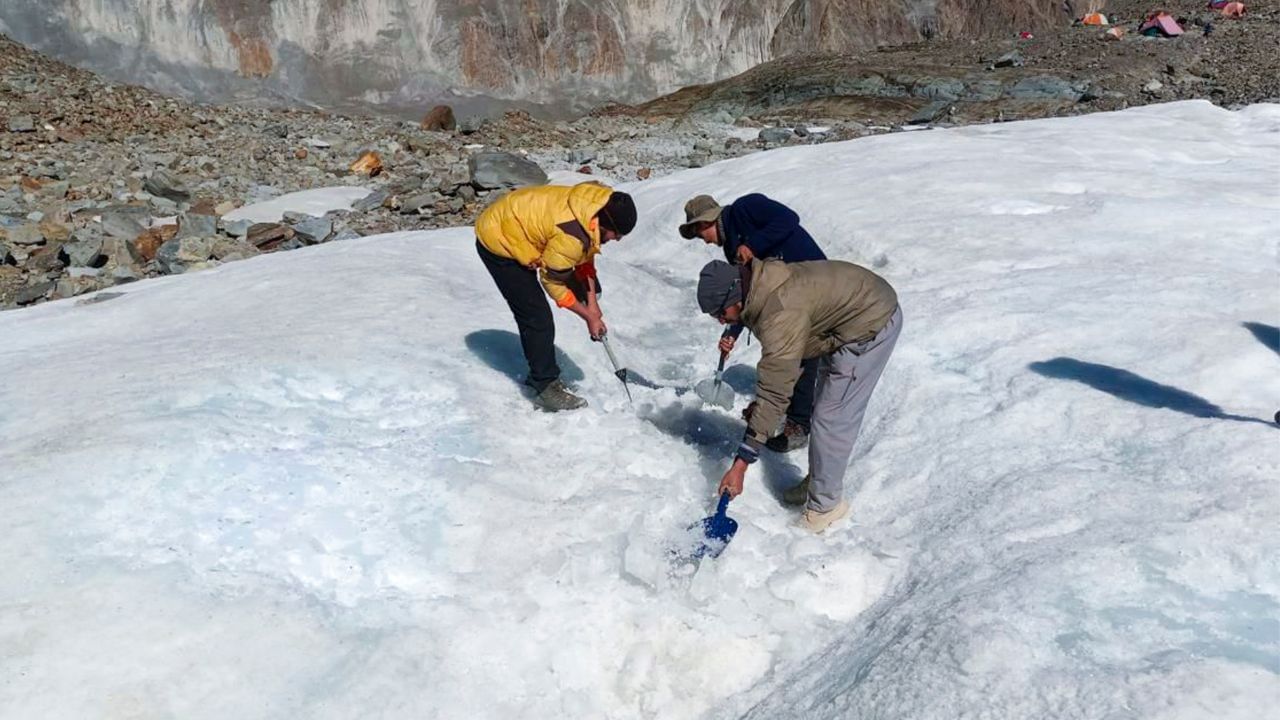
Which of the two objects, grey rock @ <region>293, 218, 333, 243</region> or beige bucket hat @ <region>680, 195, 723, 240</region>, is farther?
grey rock @ <region>293, 218, 333, 243</region>

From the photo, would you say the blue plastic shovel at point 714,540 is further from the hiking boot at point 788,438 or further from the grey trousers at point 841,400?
the hiking boot at point 788,438

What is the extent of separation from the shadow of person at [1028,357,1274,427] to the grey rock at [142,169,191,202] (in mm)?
13110

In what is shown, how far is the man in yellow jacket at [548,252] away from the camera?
5.06m

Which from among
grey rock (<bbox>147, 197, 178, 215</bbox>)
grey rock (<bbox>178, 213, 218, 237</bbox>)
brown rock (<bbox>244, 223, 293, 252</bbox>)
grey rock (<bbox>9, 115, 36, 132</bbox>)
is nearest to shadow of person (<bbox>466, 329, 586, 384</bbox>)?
brown rock (<bbox>244, 223, 293, 252</bbox>)

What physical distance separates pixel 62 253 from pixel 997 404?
11.2 m

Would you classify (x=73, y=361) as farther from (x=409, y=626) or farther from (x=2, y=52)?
(x=2, y=52)

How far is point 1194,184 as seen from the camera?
9273 mm

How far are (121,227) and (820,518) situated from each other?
11.2m

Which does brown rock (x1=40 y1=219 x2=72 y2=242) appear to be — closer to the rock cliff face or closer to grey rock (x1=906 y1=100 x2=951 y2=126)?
grey rock (x1=906 y1=100 x2=951 y2=126)

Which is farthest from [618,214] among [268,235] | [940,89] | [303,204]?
[940,89]

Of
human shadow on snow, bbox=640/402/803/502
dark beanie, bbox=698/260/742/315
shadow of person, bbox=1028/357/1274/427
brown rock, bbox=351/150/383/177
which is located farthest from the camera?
brown rock, bbox=351/150/383/177

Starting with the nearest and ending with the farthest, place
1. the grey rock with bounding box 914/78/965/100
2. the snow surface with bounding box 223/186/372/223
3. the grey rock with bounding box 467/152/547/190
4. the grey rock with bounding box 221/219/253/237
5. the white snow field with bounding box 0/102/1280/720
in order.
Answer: the white snow field with bounding box 0/102/1280/720 < the grey rock with bounding box 221/219/253/237 < the snow surface with bounding box 223/186/372/223 < the grey rock with bounding box 467/152/547/190 < the grey rock with bounding box 914/78/965/100

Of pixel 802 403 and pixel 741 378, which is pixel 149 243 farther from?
pixel 802 403

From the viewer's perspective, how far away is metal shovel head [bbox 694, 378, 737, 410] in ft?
18.9
